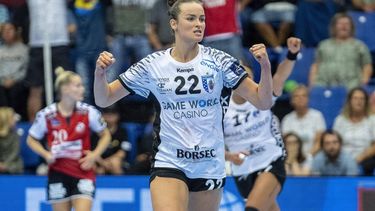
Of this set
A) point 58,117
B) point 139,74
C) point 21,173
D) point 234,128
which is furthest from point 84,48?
point 139,74

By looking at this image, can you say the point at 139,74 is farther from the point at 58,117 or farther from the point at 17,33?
the point at 17,33

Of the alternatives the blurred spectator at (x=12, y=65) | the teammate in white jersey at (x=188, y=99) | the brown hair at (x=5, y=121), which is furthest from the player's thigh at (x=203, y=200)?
the blurred spectator at (x=12, y=65)

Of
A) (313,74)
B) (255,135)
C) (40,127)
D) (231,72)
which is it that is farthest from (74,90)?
(313,74)

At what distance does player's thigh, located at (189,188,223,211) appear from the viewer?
779cm

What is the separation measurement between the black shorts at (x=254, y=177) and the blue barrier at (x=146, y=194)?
34.4 inches

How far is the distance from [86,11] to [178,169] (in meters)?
5.93

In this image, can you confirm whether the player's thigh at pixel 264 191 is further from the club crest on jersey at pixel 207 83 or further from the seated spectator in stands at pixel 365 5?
the seated spectator in stands at pixel 365 5

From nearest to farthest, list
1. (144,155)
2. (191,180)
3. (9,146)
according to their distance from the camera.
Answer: (191,180)
(144,155)
(9,146)

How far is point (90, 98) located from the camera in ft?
43.4

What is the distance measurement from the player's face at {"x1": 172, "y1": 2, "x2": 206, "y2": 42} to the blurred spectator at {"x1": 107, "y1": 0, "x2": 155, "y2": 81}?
554cm

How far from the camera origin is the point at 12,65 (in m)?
13.3

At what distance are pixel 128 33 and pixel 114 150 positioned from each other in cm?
167

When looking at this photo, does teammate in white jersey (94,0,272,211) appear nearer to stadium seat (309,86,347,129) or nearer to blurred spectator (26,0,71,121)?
stadium seat (309,86,347,129)

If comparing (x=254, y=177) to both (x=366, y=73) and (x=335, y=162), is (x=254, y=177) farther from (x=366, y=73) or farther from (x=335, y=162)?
(x=366, y=73)
